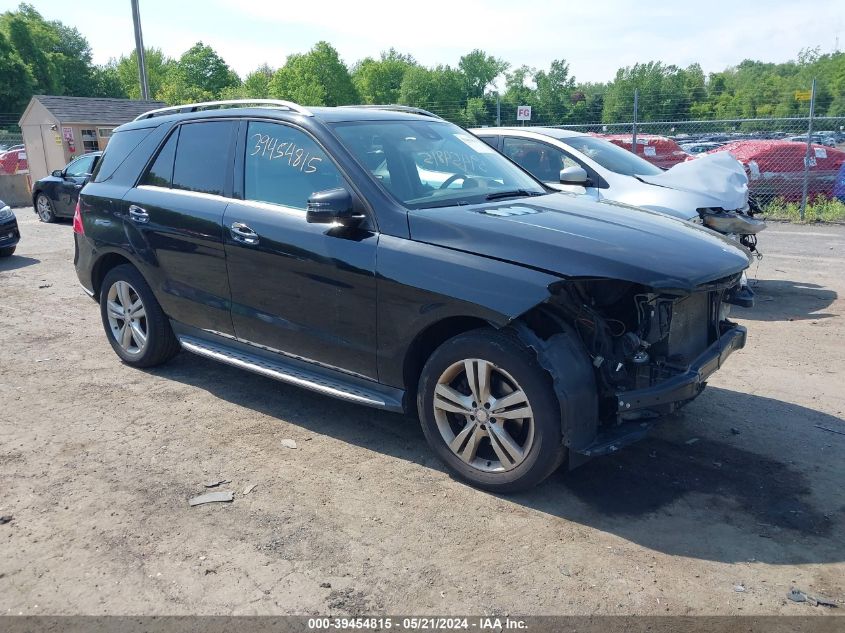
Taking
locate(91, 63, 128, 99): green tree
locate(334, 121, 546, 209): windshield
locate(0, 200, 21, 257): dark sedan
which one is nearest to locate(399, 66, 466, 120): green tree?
locate(91, 63, 128, 99): green tree

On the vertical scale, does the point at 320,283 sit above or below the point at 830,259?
above

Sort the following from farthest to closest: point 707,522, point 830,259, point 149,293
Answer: point 830,259, point 149,293, point 707,522

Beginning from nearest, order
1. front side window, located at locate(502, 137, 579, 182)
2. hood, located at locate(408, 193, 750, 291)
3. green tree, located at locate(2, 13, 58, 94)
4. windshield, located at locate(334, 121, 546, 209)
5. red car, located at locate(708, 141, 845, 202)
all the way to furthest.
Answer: hood, located at locate(408, 193, 750, 291) < windshield, located at locate(334, 121, 546, 209) < front side window, located at locate(502, 137, 579, 182) < red car, located at locate(708, 141, 845, 202) < green tree, located at locate(2, 13, 58, 94)

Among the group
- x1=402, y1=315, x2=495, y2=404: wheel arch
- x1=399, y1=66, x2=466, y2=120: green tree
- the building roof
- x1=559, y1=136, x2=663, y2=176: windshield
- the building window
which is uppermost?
x1=399, y1=66, x2=466, y2=120: green tree

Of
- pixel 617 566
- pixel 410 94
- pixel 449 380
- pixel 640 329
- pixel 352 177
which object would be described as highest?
pixel 410 94

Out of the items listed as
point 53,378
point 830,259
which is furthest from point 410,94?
point 53,378

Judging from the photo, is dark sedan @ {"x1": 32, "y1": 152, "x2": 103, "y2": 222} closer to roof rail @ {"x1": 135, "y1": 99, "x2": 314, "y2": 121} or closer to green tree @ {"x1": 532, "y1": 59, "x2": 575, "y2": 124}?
roof rail @ {"x1": 135, "y1": 99, "x2": 314, "y2": 121}

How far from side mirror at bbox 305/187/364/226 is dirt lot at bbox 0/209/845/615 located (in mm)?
1364

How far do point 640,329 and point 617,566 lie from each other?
1.13 metres

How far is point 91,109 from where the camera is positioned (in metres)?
24.5

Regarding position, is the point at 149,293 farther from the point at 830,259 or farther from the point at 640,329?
the point at 830,259

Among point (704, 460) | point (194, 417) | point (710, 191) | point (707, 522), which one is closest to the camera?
point (707, 522)

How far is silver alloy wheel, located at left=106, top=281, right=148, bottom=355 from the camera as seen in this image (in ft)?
18.6

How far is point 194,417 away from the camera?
16.2 ft
